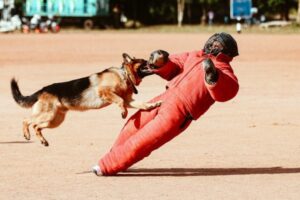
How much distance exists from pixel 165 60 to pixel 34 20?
2120 inches

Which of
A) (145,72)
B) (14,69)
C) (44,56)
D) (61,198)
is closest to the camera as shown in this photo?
(61,198)

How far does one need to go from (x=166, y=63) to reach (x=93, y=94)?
134cm

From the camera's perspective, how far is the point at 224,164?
38.7 feet

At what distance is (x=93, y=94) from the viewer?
11.7m

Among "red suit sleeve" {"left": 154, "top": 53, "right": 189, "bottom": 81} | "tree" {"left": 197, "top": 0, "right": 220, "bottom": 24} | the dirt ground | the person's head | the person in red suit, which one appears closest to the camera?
the dirt ground

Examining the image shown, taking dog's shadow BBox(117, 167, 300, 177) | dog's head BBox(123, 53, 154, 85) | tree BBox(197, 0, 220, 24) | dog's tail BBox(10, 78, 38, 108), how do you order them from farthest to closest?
tree BBox(197, 0, 220, 24) < dog's tail BBox(10, 78, 38, 108) < dog's head BBox(123, 53, 154, 85) < dog's shadow BBox(117, 167, 300, 177)

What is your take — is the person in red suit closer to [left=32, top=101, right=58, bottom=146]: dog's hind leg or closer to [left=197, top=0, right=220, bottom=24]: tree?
[left=32, top=101, right=58, bottom=146]: dog's hind leg

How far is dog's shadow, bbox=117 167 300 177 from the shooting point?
10.9 metres

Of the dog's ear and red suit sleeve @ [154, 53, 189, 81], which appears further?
the dog's ear

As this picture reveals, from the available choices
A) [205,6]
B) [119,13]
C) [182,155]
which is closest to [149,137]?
[182,155]

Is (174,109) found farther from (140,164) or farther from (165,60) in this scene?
(140,164)

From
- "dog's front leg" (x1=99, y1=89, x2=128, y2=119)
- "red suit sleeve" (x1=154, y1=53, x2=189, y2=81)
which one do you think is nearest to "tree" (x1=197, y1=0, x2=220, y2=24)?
"dog's front leg" (x1=99, y1=89, x2=128, y2=119)

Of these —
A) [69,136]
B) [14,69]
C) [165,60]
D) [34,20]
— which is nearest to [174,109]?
[165,60]

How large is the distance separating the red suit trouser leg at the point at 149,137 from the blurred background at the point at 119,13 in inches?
1968
